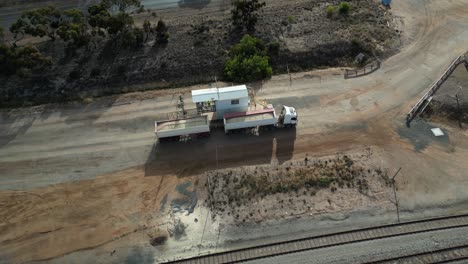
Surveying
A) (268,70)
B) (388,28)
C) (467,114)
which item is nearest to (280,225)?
(268,70)

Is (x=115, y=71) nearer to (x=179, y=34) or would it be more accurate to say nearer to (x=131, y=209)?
(x=179, y=34)

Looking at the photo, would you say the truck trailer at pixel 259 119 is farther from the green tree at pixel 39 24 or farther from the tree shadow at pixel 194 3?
the green tree at pixel 39 24

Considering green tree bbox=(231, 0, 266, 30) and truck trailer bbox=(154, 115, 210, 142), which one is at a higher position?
green tree bbox=(231, 0, 266, 30)

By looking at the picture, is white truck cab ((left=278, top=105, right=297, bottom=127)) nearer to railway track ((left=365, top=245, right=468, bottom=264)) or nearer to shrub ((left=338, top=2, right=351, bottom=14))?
railway track ((left=365, top=245, right=468, bottom=264))

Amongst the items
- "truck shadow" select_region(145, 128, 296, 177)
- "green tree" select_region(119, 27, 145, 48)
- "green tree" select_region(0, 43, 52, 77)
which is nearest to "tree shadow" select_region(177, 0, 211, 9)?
"green tree" select_region(119, 27, 145, 48)

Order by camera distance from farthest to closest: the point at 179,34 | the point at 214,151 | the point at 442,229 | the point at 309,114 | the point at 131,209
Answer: the point at 179,34 → the point at 309,114 → the point at 214,151 → the point at 131,209 → the point at 442,229

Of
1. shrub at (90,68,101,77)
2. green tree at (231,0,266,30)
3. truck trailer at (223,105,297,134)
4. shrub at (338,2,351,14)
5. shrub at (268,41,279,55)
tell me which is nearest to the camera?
truck trailer at (223,105,297,134)
